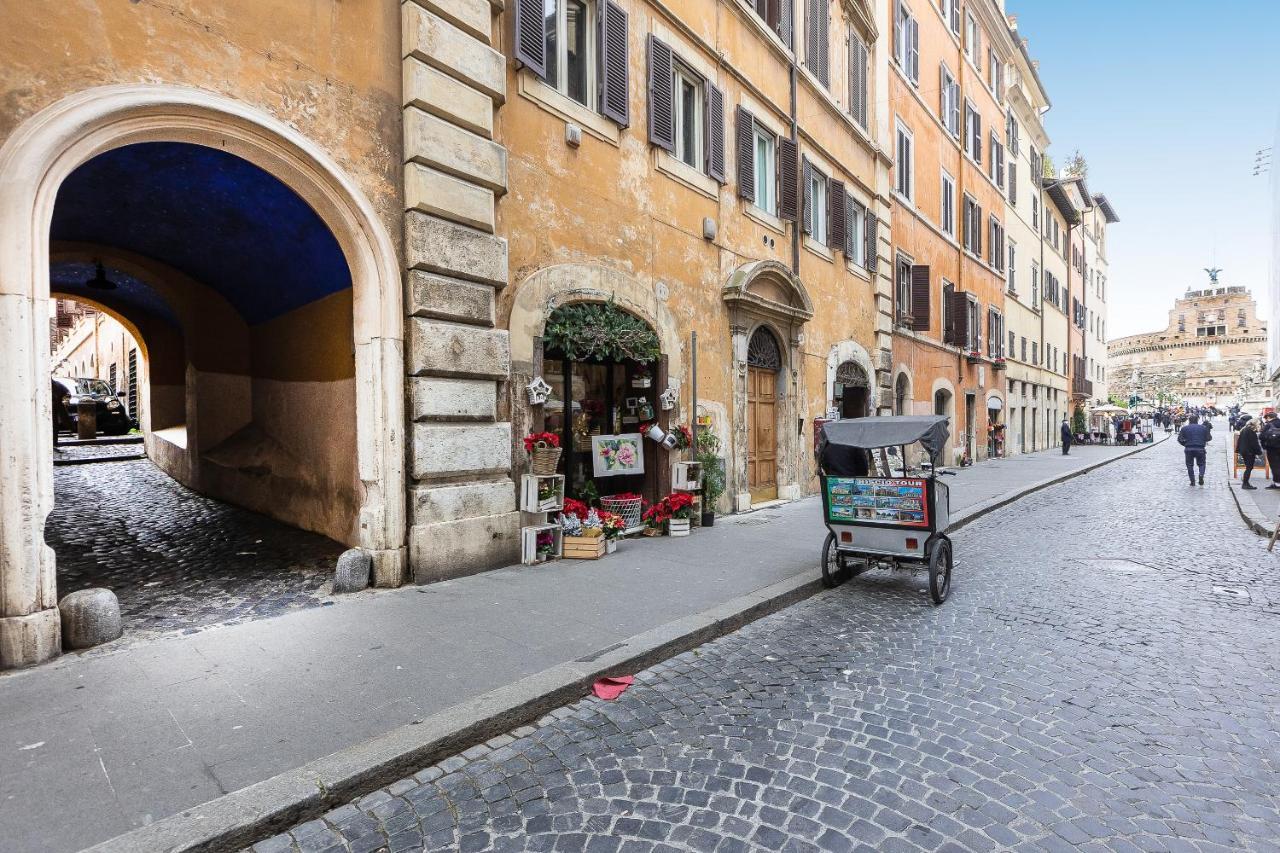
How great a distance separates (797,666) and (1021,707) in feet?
4.47

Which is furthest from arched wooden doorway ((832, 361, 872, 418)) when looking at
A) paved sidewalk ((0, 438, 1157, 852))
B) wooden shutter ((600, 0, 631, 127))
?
paved sidewalk ((0, 438, 1157, 852))

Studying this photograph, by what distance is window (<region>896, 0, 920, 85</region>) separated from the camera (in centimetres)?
1802

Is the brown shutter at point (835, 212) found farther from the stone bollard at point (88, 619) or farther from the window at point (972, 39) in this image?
the stone bollard at point (88, 619)

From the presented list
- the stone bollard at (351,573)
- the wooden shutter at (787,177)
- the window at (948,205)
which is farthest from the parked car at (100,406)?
the window at (948,205)

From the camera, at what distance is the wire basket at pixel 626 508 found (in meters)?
9.04

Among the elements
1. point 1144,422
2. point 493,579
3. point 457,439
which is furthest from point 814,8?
point 1144,422

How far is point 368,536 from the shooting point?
618cm

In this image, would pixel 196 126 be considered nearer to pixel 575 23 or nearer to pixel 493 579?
pixel 493 579

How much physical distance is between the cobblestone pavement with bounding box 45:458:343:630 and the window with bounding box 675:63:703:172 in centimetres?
786

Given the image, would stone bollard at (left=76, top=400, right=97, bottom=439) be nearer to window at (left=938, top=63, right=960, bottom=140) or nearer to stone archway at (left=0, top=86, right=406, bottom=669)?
stone archway at (left=0, top=86, right=406, bottom=669)

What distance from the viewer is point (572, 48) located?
8.58 m

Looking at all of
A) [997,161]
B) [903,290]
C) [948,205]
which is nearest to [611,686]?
[903,290]

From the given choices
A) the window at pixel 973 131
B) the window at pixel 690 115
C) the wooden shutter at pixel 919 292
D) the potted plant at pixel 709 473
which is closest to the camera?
the potted plant at pixel 709 473

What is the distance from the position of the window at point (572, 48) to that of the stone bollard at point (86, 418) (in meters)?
19.8
